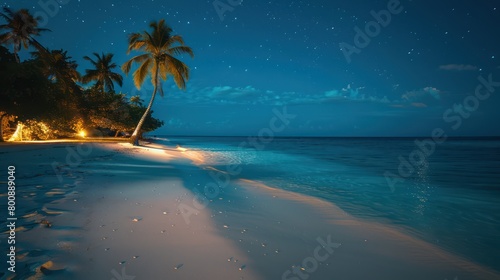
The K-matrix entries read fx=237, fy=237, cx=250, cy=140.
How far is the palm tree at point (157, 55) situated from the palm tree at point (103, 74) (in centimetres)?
1653

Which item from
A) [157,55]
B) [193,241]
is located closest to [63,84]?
[157,55]

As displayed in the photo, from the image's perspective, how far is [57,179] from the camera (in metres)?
6.25

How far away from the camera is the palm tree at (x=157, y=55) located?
76.7 feet

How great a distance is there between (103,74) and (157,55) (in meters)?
19.2

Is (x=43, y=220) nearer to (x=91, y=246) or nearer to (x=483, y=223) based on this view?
(x=91, y=246)

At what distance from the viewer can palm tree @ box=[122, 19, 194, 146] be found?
23375 mm

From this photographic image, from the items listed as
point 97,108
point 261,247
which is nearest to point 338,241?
point 261,247

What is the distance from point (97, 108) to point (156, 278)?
33.0m

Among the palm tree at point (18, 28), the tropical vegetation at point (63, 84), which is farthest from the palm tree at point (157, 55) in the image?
the palm tree at point (18, 28)

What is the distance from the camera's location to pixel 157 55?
936 inches

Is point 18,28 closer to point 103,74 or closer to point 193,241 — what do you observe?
point 103,74

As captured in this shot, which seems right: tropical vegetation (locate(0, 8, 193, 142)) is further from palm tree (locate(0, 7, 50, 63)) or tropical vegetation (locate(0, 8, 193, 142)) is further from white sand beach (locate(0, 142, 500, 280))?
white sand beach (locate(0, 142, 500, 280))

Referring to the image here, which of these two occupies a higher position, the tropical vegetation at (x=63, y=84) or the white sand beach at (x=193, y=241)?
the tropical vegetation at (x=63, y=84)

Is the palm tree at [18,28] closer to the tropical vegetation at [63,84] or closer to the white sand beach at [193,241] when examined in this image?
the tropical vegetation at [63,84]
